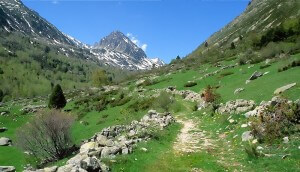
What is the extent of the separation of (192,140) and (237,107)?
681 centimetres

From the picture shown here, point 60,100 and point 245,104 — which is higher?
point 60,100

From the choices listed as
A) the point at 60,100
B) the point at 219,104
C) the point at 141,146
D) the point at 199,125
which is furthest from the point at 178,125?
the point at 60,100

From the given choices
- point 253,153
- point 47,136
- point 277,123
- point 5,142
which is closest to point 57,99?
point 5,142

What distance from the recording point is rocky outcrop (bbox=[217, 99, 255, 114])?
1123 inches

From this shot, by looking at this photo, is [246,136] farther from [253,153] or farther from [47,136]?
[47,136]

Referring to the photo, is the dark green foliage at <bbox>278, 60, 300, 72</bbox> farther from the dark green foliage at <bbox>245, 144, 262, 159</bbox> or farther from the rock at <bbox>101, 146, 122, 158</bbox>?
the rock at <bbox>101, 146, 122, 158</bbox>

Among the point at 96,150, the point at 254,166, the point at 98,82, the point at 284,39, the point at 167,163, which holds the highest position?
the point at 98,82

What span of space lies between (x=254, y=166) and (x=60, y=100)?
64.5 metres

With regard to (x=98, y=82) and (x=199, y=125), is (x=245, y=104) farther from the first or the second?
(x=98, y=82)

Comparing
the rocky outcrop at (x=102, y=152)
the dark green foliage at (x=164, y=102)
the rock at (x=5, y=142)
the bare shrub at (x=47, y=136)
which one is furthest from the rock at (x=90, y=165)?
the rock at (x=5, y=142)

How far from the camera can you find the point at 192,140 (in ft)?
83.6

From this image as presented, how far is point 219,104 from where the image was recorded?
→ 35094 millimetres

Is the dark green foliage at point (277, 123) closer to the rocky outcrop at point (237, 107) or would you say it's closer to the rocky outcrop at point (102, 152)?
the rocky outcrop at point (237, 107)

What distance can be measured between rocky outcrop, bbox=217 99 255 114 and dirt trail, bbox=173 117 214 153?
3.03 meters
